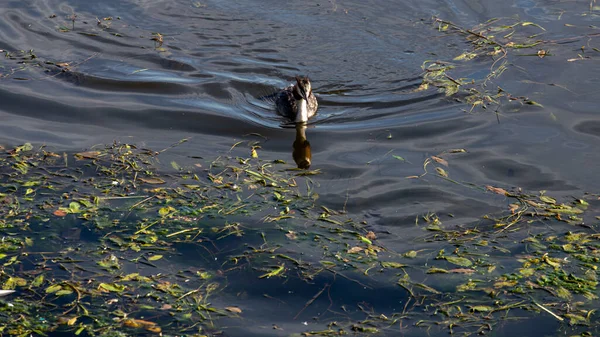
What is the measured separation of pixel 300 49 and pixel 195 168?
4410 mm

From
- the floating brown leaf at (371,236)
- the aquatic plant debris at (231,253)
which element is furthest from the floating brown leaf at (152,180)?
the floating brown leaf at (371,236)

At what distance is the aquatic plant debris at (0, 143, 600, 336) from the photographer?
669 cm

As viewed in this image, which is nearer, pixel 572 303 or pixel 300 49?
pixel 572 303

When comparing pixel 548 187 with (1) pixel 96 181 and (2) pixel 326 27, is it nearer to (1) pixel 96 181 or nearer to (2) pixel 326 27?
(1) pixel 96 181

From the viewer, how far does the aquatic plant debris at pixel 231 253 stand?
263 inches

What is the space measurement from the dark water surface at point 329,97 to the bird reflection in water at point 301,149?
9cm

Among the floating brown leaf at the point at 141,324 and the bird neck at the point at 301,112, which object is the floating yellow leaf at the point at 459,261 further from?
the bird neck at the point at 301,112

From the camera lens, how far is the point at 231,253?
756cm

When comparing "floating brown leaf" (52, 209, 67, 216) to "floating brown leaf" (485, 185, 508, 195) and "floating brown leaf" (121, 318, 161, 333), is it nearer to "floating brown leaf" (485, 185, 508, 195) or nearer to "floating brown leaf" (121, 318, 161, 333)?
"floating brown leaf" (121, 318, 161, 333)

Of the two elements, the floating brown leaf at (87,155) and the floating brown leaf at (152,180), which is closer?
the floating brown leaf at (152,180)

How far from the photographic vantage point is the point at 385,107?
11.4m

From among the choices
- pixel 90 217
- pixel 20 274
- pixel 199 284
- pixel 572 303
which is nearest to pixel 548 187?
pixel 572 303

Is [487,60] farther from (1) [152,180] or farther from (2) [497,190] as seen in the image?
(1) [152,180]

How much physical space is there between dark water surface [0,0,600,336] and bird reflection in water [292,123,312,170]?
92mm
